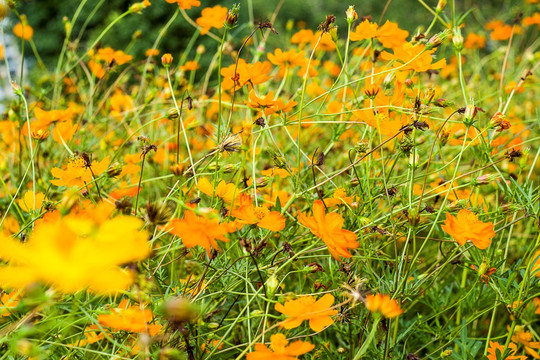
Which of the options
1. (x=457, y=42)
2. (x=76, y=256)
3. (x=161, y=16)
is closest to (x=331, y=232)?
(x=76, y=256)

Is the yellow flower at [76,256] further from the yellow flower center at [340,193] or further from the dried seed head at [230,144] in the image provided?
the yellow flower center at [340,193]

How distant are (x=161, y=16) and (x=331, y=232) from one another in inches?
145

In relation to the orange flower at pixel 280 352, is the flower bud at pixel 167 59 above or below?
above

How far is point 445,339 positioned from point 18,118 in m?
0.80

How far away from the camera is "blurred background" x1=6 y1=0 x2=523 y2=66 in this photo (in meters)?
3.71

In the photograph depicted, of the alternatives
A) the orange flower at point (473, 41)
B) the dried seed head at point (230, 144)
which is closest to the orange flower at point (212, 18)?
the dried seed head at point (230, 144)

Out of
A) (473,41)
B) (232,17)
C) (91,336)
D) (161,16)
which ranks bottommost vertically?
(161,16)

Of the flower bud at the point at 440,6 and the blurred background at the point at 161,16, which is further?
the blurred background at the point at 161,16

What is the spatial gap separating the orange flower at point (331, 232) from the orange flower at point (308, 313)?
0.05 meters

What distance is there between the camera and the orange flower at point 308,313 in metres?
0.46

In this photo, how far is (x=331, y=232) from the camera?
0.52 metres

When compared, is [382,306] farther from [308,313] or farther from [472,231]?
[472,231]

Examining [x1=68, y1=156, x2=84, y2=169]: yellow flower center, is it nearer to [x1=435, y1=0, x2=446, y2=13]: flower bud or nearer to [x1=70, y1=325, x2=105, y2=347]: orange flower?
[x1=70, y1=325, x2=105, y2=347]: orange flower

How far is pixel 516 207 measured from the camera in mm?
631
